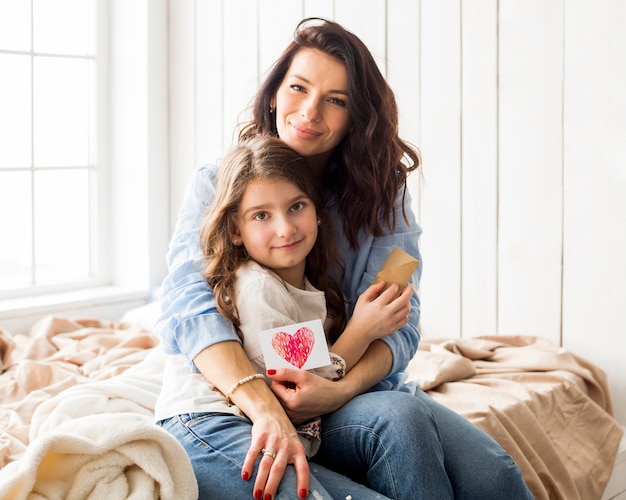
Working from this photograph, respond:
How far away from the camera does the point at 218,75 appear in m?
3.29

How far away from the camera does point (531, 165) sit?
2525 mm

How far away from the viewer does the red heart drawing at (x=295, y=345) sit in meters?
1.54

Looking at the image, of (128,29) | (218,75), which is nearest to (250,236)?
(218,75)

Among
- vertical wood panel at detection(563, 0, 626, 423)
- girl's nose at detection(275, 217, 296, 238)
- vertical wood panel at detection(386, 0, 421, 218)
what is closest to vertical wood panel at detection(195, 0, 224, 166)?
vertical wood panel at detection(386, 0, 421, 218)

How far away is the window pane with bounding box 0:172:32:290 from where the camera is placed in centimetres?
318

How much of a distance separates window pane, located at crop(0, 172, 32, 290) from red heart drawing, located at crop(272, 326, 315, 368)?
191 cm

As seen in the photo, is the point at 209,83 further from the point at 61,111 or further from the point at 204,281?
the point at 204,281

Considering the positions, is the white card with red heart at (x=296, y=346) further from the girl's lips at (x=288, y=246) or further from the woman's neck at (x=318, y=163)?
the woman's neck at (x=318, y=163)

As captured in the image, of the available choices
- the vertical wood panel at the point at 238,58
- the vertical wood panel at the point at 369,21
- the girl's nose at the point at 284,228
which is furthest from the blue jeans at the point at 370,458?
the vertical wood panel at the point at 238,58

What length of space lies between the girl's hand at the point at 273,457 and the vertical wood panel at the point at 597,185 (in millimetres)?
1270

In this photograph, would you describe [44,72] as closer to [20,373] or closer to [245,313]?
[20,373]

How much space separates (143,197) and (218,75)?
1.79 feet

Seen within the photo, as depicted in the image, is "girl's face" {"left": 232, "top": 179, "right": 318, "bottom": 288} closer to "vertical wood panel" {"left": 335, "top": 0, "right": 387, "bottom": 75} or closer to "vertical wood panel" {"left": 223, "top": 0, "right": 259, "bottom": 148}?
"vertical wood panel" {"left": 335, "top": 0, "right": 387, "bottom": 75}

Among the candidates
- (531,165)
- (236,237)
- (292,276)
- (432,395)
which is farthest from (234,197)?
(531,165)
